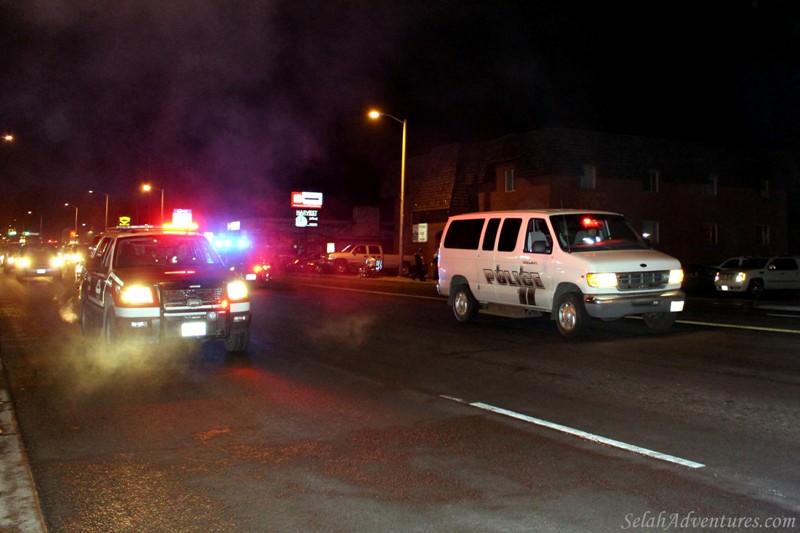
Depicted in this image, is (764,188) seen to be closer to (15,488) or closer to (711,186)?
(711,186)

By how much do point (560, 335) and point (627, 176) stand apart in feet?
86.3

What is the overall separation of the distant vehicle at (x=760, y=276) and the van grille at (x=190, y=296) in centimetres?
2059

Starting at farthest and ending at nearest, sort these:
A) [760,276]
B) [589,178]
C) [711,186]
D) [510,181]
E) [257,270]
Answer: [711,186] → [510,181] → [589,178] → [257,270] → [760,276]

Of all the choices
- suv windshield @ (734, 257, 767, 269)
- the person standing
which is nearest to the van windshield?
suv windshield @ (734, 257, 767, 269)

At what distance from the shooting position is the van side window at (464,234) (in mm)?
14227

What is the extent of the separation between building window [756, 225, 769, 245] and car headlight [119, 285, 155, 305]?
129ft

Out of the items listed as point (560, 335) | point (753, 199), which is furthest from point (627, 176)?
point (560, 335)

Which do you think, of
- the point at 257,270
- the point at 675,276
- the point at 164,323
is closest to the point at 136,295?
the point at 164,323

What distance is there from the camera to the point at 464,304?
574 inches

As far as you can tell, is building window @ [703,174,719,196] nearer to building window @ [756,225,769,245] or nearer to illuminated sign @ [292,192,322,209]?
building window @ [756,225,769,245]

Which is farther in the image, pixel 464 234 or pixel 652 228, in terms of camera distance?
pixel 652 228

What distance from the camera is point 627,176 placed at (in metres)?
36.8

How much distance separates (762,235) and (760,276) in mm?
18556

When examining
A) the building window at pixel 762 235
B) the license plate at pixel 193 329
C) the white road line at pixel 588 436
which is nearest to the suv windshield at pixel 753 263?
Answer: the building window at pixel 762 235
